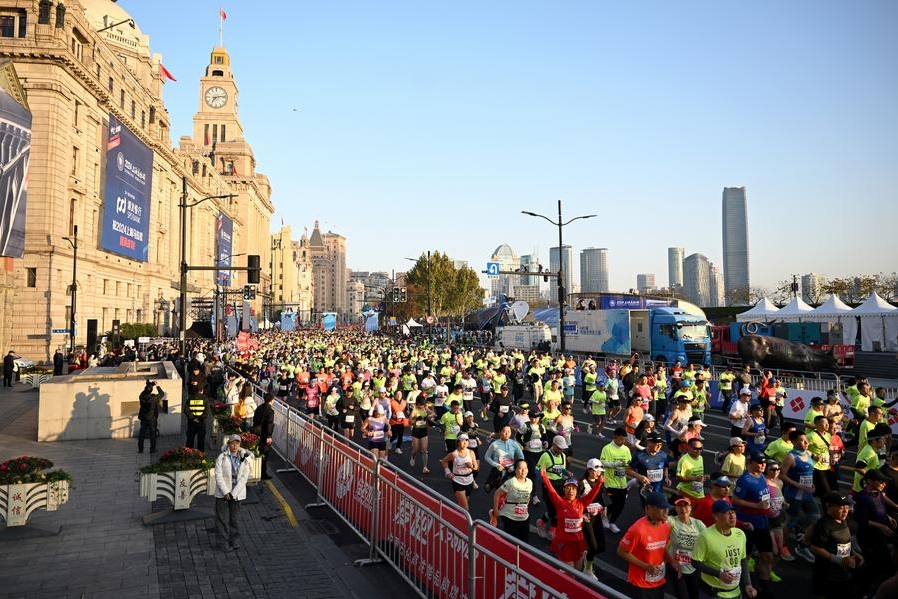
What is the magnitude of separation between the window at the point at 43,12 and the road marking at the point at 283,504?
42402 mm

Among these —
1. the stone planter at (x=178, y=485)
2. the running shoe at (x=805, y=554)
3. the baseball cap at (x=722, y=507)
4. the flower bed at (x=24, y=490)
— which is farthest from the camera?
the stone planter at (x=178, y=485)

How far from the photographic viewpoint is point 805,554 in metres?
8.55

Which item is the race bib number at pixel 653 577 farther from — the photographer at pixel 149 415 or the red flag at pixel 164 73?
the red flag at pixel 164 73

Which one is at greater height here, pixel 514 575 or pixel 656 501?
pixel 656 501

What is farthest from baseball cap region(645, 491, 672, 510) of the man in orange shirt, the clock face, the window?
the clock face

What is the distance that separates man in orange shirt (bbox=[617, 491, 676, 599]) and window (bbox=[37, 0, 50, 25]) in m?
49.3

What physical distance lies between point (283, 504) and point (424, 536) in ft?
16.2

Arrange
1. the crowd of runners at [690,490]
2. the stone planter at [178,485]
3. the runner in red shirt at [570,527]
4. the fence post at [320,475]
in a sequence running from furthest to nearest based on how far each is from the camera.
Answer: the fence post at [320,475] < the stone planter at [178,485] < the runner in red shirt at [570,527] < the crowd of runners at [690,490]

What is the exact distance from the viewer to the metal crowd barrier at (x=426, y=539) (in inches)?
202

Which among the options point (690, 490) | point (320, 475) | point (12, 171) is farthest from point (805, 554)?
point (12, 171)

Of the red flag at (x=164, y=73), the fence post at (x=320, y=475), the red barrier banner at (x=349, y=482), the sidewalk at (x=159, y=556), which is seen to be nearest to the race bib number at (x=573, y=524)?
the sidewalk at (x=159, y=556)

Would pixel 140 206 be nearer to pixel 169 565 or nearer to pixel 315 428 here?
pixel 315 428

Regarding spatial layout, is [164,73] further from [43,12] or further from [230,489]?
[230,489]

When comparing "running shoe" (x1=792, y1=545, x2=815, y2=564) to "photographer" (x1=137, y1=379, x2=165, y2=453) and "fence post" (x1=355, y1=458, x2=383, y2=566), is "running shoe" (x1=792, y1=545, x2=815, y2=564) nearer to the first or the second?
"fence post" (x1=355, y1=458, x2=383, y2=566)
